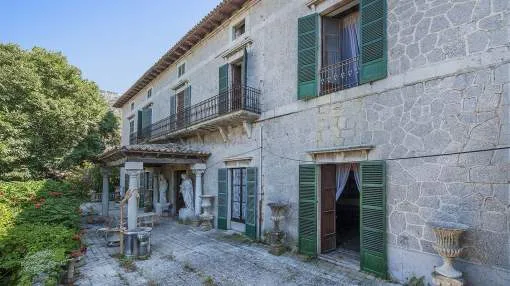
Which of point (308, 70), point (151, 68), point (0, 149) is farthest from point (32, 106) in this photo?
point (308, 70)

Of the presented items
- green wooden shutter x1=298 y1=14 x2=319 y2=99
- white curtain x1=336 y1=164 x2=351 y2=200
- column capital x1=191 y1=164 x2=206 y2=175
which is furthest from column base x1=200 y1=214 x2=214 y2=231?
green wooden shutter x1=298 y1=14 x2=319 y2=99

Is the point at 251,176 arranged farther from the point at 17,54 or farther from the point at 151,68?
the point at 17,54

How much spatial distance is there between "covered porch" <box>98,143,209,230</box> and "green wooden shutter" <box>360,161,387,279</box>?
6.29m

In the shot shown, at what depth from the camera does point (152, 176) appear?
17531mm

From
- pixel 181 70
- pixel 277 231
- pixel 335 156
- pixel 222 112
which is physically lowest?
pixel 277 231

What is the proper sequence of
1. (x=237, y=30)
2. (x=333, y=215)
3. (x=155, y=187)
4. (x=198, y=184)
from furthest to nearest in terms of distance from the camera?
(x=155, y=187), (x=198, y=184), (x=237, y=30), (x=333, y=215)

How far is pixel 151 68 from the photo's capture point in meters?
15.9

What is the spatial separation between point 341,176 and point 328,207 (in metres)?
0.84

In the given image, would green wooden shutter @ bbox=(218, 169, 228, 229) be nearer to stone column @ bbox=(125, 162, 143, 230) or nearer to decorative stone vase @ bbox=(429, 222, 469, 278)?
stone column @ bbox=(125, 162, 143, 230)

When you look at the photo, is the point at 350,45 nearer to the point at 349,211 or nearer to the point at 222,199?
the point at 349,211

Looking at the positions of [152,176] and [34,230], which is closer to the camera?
[34,230]

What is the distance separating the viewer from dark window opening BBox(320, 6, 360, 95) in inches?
277

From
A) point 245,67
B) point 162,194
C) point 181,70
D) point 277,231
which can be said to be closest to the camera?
point 277,231

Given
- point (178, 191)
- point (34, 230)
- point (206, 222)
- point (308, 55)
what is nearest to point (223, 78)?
point (308, 55)
